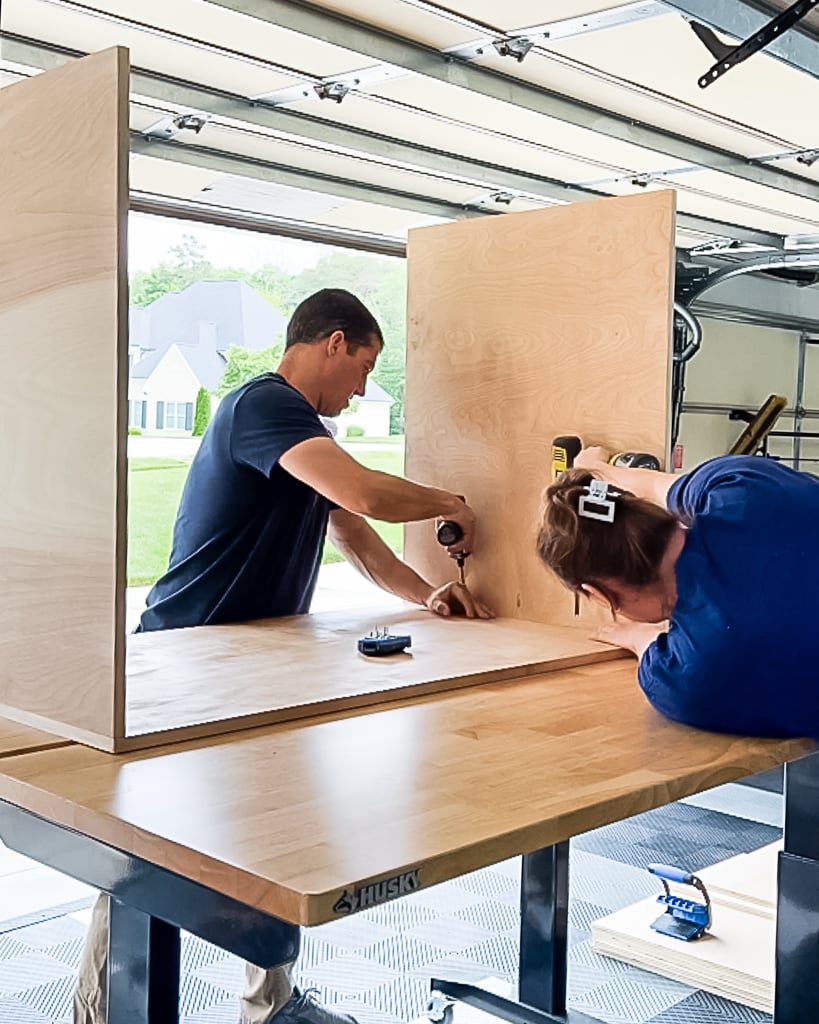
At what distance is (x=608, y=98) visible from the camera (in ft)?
10.3

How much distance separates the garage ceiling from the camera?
95.7 inches

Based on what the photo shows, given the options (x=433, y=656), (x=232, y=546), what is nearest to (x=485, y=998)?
(x=433, y=656)

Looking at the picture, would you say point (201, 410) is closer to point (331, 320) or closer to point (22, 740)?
point (331, 320)

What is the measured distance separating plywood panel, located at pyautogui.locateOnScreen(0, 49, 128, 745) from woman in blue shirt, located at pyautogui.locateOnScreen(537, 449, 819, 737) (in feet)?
2.35

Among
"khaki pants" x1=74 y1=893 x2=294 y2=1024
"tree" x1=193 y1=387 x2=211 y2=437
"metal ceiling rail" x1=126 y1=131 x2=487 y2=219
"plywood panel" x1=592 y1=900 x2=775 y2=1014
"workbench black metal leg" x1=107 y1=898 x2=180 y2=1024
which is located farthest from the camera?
"tree" x1=193 y1=387 x2=211 y2=437

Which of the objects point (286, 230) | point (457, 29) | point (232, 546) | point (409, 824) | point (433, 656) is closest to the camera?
point (409, 824)

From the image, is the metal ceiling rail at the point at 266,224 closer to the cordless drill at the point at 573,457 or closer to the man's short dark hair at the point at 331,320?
the man's short dark hair at the point at 331,320

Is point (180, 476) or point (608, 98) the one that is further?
point (180, 476)

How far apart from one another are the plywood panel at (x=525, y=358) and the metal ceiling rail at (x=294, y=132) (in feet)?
1.79

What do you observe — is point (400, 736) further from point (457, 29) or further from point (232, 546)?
point (457, 29)

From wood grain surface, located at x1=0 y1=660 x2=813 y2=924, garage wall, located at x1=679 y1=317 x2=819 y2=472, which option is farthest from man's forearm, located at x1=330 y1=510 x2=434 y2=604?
garage wall, located at x1=679 y1=317 x2=819 y2=472

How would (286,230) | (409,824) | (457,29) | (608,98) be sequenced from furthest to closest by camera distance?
1. (286,230)
2. (608,98)
3. (457,29)
4. (409,824)

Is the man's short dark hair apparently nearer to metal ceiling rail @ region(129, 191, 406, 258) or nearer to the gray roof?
metal ceiling rail @ region(129, 191, 406, 258)

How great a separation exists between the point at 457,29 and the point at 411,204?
1.23 metres
